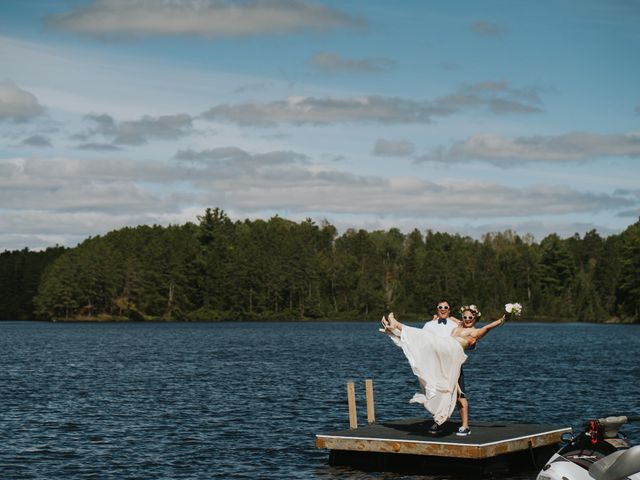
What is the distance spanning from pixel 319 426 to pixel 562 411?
10.8 metres

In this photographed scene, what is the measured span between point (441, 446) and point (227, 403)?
21988 millimetres

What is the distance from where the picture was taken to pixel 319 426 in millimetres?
36594

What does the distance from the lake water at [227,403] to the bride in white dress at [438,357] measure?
2.95 metres

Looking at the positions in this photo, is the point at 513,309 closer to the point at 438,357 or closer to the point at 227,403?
the point at 438,357

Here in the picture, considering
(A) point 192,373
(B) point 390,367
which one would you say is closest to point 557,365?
(B) point 390,367

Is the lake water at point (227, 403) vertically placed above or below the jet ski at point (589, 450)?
below

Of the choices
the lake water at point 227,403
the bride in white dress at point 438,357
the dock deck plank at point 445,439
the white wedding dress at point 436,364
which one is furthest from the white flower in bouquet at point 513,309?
the lake water at point 227,403

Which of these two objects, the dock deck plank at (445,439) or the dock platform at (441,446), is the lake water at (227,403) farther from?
the dock deck plank at (445,439)

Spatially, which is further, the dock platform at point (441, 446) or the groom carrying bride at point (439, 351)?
the dock platform at point (441, 446)

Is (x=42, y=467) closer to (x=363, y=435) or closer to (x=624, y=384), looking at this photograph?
(x=363, y=435)

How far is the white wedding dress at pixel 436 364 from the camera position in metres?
24.0

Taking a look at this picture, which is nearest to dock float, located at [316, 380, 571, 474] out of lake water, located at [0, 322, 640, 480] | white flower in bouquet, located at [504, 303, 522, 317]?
lake water, located at [0, 322, 640, 480]

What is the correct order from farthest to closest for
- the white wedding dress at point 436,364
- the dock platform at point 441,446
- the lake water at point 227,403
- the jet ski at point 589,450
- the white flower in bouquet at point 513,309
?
the lake water at point 227,403 → the dock platform at point 441,446 → the white wedding dress at point 436,364 → the white flower in bouquet at point 513,309 → the jet ski at point 589,450

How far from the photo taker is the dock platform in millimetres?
24266
